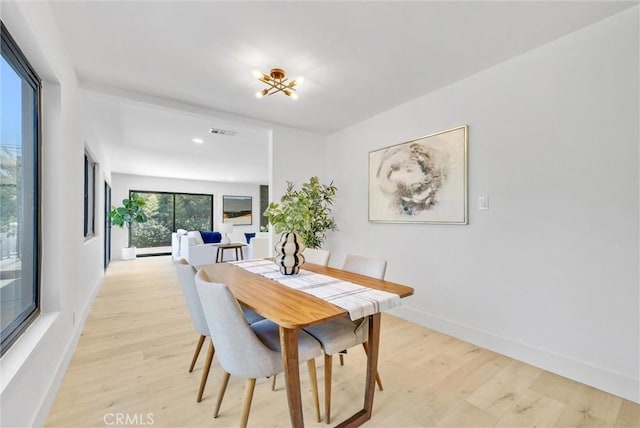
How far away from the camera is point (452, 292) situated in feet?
8.53

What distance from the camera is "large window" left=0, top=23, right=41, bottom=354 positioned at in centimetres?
127

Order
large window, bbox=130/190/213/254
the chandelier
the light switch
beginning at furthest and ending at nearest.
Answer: large window, bbox=130/190/213/254, the light switch, the chandelier

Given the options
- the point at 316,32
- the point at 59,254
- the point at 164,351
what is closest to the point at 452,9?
the point at 316,32

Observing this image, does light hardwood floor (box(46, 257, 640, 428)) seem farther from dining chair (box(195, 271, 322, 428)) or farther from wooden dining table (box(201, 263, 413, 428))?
dining chair (box(195, 271, 322, 428))

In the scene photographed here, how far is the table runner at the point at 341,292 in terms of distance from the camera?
4.33 ft

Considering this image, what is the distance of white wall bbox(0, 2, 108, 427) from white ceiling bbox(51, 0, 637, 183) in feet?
1.08

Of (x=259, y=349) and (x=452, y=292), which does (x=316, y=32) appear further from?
(x=452, y=292)

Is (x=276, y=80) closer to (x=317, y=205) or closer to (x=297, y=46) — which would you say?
(x=297, y=46)

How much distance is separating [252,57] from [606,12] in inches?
92.3

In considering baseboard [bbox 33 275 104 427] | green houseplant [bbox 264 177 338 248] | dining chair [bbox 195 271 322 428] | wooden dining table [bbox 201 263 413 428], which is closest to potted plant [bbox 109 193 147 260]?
baseboard [bbox 33 275 104 427]

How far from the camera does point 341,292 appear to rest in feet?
4.99

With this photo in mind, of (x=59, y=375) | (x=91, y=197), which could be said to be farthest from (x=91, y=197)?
(x=59, y=375)

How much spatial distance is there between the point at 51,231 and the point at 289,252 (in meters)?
1.51

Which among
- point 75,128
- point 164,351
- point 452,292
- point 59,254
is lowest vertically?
point 164,351
